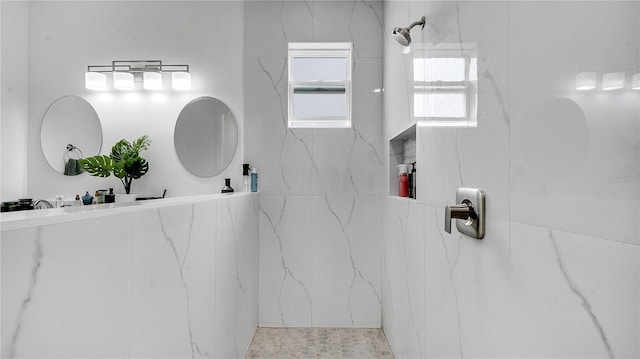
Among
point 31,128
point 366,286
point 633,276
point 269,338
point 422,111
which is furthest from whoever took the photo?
point 31,128

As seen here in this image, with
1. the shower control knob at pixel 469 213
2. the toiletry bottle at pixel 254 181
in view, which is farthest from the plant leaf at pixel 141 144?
the shower control knob at pixel 469 213

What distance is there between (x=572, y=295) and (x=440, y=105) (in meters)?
0.80

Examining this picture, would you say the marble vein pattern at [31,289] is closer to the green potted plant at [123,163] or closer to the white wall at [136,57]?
the white wall at [136,57]

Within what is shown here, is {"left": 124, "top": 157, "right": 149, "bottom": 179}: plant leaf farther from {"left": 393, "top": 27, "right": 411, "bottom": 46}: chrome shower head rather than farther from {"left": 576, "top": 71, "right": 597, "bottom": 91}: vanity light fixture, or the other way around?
{"left": 576, "top": 71, "right": 597, "bottom": 91}: vanity light fixture

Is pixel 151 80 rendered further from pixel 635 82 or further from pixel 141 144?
pixel 635 82

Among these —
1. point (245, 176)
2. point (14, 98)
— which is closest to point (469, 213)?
point (245, 176)

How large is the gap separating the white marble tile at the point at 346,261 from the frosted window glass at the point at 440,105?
1.08m

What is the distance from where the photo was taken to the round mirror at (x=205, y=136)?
244cm

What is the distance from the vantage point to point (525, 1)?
2.12 ft

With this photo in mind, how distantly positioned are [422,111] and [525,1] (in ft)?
2.42

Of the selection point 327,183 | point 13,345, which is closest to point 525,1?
point 13,345

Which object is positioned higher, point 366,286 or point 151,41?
point 151,41

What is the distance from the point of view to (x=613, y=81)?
17.2 inches

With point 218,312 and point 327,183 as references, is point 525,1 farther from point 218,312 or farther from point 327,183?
point 327,183
